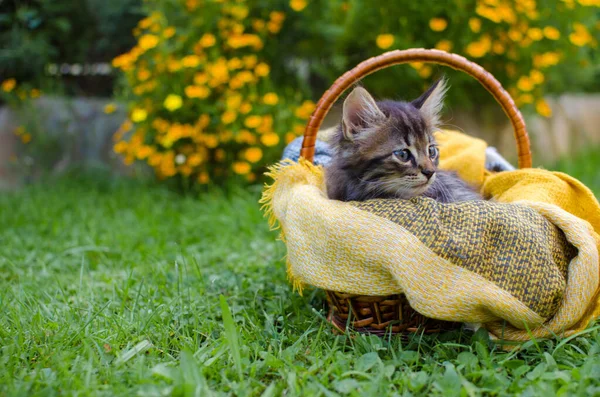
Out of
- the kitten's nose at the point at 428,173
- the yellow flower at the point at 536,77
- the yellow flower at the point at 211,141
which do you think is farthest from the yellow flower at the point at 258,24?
the kitten's nose at the point at 428,173

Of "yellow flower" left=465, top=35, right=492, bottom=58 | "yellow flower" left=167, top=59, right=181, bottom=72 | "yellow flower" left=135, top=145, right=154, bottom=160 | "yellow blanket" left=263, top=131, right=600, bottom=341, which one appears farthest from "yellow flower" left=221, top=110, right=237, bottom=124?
"yellow blanket" left=263, top=131, right=600, bottom=341

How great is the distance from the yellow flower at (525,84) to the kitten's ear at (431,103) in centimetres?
235

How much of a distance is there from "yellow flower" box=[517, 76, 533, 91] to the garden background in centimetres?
2

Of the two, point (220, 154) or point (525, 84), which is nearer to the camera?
point (220, 154)

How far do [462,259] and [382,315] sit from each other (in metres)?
0.36

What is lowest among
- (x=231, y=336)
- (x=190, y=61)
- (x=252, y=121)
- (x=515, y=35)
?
(x=231, y=336)

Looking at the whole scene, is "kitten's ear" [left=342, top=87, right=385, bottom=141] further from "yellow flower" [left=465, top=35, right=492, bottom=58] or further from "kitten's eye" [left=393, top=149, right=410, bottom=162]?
"yellow flower" [left=465, top=35, right=492, bottom=58]

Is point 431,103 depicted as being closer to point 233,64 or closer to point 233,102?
point 233,102

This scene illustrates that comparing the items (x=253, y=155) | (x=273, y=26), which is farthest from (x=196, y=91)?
(x=273, y=26)

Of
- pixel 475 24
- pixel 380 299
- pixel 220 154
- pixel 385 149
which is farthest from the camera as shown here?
pixel 220 154

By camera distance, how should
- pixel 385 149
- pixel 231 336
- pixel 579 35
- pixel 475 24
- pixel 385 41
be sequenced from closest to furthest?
pixel 231 336 → pixel 385 149 → pixel 385 41 → pixel 475 24 → pixel 579 35

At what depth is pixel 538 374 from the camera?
1605 millimetres

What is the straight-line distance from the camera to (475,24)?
3.93 metres

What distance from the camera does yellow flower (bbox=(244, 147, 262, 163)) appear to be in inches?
153
